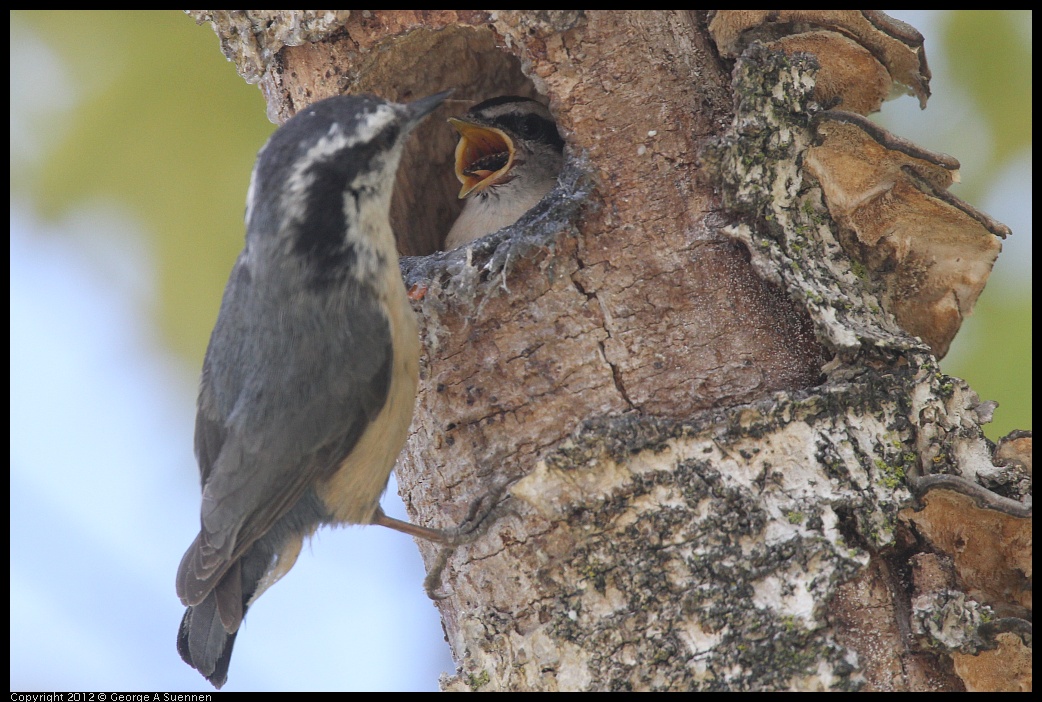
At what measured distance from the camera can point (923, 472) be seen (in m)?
2.13

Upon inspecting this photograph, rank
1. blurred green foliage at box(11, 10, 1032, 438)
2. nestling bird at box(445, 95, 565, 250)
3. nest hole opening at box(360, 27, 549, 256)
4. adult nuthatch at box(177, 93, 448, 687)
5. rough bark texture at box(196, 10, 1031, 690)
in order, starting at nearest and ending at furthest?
rough bark texture at box(196, 10, 1031, 690) < adult nuthatch at box(177, 93, 448, 687) < nest hole opening at box(360, 27, 549, 256) < blurred green foliage at box(11, 10, 1032, 438) < nestling bird at box(445, 95, 565, 250)

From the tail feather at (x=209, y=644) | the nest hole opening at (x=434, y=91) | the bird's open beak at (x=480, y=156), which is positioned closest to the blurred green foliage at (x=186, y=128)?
the nest hole opening at (x=434, y=91)

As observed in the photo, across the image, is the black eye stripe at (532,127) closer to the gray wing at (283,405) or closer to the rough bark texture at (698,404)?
the rough bark texture at (698,404)

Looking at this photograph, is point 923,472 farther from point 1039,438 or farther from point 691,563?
point 691,563

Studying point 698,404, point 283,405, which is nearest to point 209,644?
point 283,405

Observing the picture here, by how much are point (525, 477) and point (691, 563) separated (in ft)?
1.39

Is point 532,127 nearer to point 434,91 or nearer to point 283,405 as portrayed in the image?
point 434,91

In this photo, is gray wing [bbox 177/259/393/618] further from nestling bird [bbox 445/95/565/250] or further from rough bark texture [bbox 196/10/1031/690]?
nestling bird [bbox 445/95/565/250]

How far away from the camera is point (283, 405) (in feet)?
8.59

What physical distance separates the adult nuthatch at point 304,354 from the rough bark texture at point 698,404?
134mm

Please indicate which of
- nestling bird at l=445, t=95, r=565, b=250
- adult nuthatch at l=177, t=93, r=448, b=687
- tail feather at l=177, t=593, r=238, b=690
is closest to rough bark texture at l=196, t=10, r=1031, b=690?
adult nuthatch at l=177, t=93, r=448, b=687

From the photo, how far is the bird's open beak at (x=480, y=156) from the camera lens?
3.78m

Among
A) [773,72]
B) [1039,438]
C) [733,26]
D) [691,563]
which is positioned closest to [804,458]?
[691,563]

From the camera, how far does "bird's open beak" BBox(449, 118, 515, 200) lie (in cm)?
378
